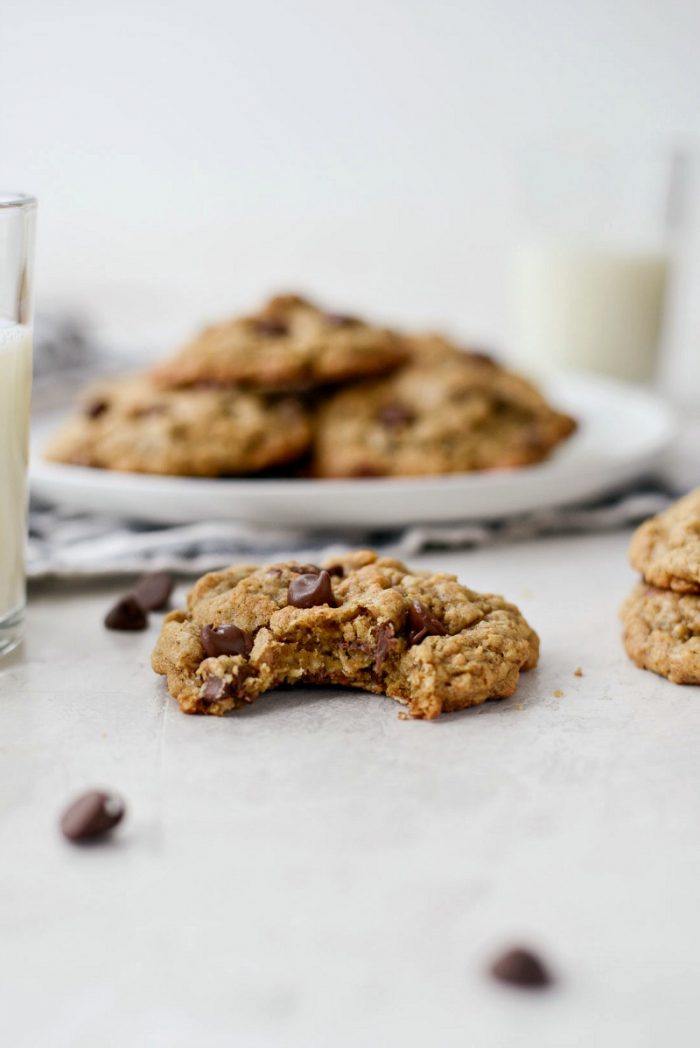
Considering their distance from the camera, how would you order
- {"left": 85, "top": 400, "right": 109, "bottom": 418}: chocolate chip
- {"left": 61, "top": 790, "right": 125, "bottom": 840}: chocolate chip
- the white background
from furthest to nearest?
the white background
{"left": 85, "top": 400, "right": 109, "bottom": 418}: chocolate chip
{"left": 61, "top": 790, "right": 125, "bottom": 840}: chocolate chip

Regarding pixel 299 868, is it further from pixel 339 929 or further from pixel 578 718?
pixel 578 718

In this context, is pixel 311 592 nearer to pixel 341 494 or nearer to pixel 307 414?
pixel 341 494

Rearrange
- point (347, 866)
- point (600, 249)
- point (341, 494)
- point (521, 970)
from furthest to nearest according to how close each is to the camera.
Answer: point (600, 249) → point (341, 494) → point (347, 866) → point (521, 970)

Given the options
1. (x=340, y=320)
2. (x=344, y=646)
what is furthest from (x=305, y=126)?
(x=344, y=646)

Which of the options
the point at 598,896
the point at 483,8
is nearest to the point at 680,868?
the point at 598,896

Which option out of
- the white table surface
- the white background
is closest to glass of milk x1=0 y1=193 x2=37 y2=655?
the white table surface

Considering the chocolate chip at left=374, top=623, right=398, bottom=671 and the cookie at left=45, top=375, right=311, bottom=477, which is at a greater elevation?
the cookie at left=45, top=375, right=311, bottom=477

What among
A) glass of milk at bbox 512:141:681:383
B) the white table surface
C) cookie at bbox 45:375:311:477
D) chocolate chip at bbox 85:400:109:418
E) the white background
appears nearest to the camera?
the white table surface

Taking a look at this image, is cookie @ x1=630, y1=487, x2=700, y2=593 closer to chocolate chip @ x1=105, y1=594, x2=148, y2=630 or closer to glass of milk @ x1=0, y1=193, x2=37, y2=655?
chocolate chip @ x1=105, y1=594, x2=148, y2=630

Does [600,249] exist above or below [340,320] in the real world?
above
